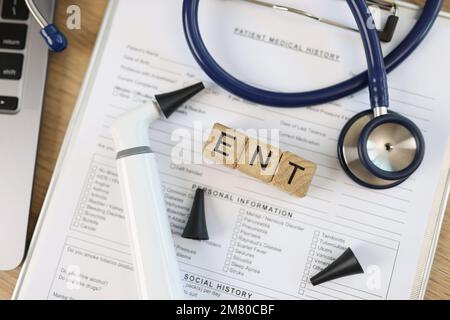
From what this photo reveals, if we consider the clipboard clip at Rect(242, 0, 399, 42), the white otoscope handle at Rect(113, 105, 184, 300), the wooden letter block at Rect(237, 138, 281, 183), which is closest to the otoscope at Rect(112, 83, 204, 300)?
the white otoscope handle at Rect(113, 105, 184, 300)

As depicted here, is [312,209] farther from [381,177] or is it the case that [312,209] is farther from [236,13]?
[236,13]

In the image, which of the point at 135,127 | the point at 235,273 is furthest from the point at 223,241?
the point at 135,127

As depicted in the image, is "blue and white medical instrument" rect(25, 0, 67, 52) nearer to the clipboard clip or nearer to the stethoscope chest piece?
the clipboard clip

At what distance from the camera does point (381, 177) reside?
1.76ft

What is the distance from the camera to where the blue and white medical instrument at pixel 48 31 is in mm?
563

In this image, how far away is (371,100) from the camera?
0.56m

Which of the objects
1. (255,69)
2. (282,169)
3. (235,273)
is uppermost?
(255,69)

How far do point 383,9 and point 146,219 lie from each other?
1.25ft

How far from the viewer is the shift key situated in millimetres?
583

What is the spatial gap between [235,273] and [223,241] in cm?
4

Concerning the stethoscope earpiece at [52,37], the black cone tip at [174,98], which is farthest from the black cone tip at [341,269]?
the stethoscope earpiece at [52,37]

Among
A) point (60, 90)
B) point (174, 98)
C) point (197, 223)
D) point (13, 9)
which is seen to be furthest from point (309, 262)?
point (13, 9)

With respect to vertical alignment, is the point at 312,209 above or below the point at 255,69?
below

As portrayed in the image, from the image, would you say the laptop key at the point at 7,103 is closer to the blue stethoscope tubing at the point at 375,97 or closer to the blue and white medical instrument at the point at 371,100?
the blue and white medical instrument at the point at 371,100
